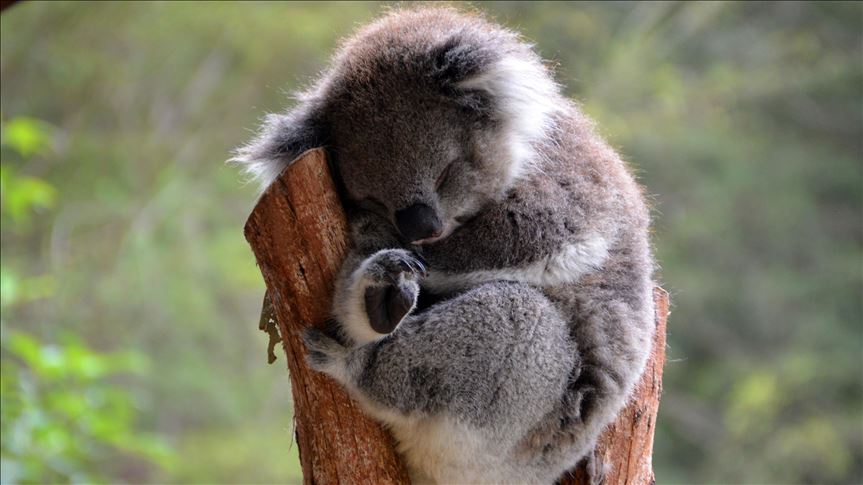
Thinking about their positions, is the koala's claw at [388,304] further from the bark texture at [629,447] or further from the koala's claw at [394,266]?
the bark texture at [629,447]

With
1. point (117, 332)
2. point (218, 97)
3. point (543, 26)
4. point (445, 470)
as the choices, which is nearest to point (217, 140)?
point (218, 97)

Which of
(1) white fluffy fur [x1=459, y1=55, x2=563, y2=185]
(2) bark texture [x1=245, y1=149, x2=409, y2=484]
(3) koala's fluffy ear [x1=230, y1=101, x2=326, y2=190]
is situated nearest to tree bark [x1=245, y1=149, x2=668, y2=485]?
(2) bark texture [x1=245, y1=149, x2=409, y2=484]

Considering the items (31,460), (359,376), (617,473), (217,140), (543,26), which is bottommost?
(617,473)

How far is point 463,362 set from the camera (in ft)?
7.77

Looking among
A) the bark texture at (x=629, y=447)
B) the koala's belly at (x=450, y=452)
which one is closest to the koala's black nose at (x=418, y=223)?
the koala's belly at (x=450, y=452)

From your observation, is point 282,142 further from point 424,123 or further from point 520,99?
point 520,99

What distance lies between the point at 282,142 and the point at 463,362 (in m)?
0.86

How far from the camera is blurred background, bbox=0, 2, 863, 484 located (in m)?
7.99

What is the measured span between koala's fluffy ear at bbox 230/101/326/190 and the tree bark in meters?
0.26

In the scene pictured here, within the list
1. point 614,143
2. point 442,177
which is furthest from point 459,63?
point 614,143

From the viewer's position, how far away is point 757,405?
8680 mm

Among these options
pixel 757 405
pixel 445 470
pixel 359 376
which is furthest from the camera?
pixel 757 405

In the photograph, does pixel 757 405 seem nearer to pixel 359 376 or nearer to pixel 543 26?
pixel 543 26

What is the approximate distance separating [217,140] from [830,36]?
6587 millimetres
